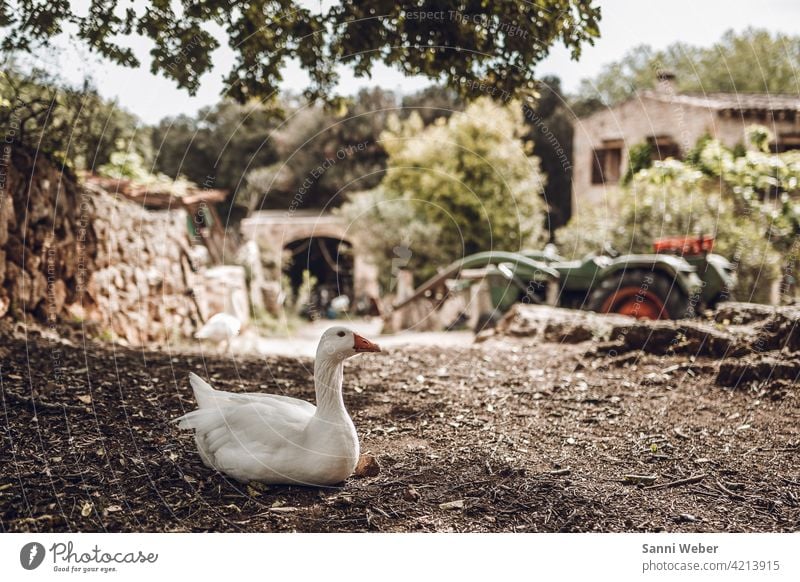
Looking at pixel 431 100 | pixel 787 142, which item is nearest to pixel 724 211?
pixel 787 142

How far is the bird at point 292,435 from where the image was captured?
2.78 m

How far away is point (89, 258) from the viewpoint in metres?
5.74

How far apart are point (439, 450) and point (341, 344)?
36.7 inches

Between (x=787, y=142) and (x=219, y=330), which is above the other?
(x=787, y=142)

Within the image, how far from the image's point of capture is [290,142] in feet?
57.2

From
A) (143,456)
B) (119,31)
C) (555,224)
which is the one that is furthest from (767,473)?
(555,224)

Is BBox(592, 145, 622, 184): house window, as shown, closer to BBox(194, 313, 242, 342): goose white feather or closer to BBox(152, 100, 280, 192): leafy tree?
BBox(152, 100, 280, 192): leafy tree

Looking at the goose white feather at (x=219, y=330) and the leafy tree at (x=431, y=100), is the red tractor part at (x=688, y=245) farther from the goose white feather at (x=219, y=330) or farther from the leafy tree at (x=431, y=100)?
the leafy tree at (x=431, y=100)

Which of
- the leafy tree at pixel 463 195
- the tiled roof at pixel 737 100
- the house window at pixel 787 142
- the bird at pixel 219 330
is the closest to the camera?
the bird at pixel 219 330

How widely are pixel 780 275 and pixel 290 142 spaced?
1251 cm

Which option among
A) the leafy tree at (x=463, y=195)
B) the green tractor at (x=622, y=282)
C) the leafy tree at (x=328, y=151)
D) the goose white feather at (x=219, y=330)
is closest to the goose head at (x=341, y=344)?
the goose white feather at (x=219, y=330)

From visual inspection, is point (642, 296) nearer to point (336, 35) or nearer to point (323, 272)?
point (336, 35)

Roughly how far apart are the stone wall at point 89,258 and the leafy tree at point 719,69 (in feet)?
17.3

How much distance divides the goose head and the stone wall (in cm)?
288
